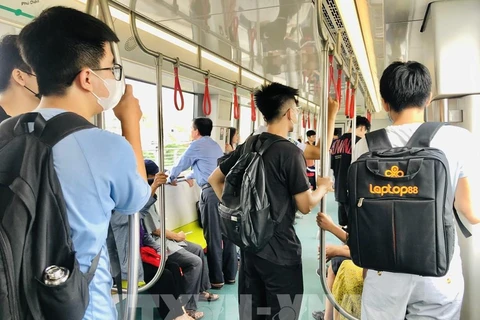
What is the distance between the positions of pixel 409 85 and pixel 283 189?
0.77 metres

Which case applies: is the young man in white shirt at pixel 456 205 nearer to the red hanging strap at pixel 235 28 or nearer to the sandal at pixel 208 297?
the red hanging strap at pixel 235 28

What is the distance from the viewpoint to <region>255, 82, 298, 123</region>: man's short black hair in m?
1.95

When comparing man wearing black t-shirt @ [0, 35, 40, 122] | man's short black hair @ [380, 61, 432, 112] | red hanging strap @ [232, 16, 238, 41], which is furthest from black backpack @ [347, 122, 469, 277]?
red hanging strap @ [232, 16, 238, 41]

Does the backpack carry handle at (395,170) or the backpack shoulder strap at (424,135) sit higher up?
the backpack shoulder strap at (424,135)

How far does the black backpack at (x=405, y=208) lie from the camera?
1.13 m

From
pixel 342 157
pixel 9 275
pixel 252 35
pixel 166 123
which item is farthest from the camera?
pixel 166 123

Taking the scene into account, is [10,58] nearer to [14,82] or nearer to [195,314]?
[14,82]

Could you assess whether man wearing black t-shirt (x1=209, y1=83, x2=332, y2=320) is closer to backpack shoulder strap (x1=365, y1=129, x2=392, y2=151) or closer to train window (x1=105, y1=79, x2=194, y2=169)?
backpack shoulder strap (x1=365, y1=129, x2=392, y2=151)

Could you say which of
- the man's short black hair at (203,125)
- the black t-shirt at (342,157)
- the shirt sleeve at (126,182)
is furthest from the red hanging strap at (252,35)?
the shirt sleeve at (126,182)

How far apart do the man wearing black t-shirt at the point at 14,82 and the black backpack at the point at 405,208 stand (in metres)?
1.33

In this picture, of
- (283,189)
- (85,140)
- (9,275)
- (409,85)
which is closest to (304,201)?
(283,189)

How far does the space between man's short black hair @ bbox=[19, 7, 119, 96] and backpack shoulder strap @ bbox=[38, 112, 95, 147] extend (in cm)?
11

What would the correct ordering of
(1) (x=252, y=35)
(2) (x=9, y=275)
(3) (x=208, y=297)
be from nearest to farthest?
(2) (x=9, y=275), (1) (x=252, y=35), (3) (x=208, y=297)

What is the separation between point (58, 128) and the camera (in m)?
0.80
